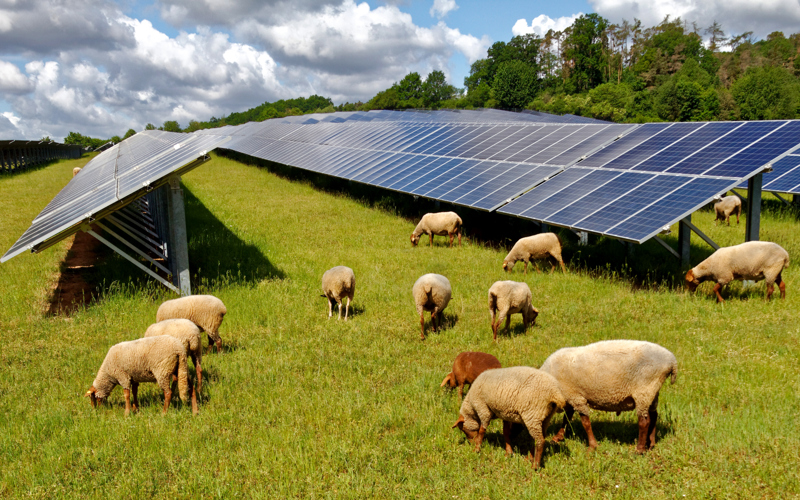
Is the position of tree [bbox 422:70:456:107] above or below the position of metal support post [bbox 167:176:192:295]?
above

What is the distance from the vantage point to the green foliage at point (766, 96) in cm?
6319

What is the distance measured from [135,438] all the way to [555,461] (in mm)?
4651

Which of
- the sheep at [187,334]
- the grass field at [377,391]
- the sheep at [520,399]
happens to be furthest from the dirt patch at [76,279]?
the sheep at [520,399]

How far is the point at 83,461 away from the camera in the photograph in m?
6.01

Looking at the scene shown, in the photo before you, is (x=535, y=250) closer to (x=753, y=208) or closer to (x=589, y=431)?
(x=753, y=208)

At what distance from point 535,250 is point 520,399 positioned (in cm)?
822

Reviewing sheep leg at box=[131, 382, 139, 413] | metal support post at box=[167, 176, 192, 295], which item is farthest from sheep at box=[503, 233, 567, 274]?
sheep leg at box=[131, 382, 139, 413]

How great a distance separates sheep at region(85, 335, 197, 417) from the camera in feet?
22.7

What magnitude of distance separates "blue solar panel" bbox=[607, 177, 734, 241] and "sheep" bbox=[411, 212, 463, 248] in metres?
5.48

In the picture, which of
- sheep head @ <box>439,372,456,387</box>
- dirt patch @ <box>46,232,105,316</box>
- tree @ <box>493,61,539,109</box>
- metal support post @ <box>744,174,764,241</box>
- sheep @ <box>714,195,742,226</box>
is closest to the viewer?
sheep head @ <box>439,372,456,387</box>

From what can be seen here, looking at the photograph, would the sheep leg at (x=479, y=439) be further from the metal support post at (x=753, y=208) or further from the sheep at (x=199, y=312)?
the metal support post at (x=753, y=208)

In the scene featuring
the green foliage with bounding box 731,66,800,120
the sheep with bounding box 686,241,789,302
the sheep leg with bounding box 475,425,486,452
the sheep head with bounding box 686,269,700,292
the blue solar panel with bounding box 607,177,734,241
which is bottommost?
the sheep leg with bounding box 475,425,486,452

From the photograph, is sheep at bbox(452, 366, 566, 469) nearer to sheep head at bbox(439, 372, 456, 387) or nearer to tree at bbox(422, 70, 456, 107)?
sheep head at bbox(439, 372, 456, 387)

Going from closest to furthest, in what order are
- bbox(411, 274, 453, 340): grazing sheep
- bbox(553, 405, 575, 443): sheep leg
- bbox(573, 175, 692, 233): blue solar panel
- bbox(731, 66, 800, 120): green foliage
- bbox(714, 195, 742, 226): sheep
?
1. bbox(553, 405, 575, 443): sheep leg
2. bbox(411, 274, 453, 340): grazing sheep
3. bbox(573, 175, 692, 233): blue solar panel
4. bbox(714, 195, 742, 226): sheep
5. bbox(731, 66, 800, 120): green foliage
